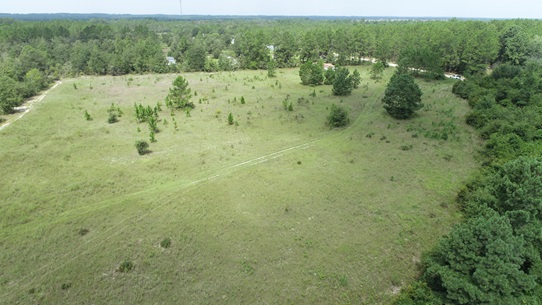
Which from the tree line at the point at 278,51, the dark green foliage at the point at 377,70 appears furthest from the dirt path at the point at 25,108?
the dark green foliage at the point at 377,70

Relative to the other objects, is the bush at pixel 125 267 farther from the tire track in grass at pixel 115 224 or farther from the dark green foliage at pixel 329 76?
the dark green foliage at pixel 329 76

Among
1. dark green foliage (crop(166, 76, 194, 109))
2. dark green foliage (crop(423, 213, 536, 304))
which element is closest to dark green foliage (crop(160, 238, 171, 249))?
dark green foliage (crop(423, 213, 536, 304))

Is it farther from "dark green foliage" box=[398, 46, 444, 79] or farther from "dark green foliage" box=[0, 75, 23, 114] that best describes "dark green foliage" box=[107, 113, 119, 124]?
"dark green foliage" box=[398, 46, 444, 79]

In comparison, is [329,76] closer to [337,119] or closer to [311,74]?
[311,74]

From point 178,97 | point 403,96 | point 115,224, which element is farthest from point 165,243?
point 403,96

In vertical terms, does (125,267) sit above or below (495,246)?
below

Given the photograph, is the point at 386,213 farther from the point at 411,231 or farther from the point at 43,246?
the point at 43,246
